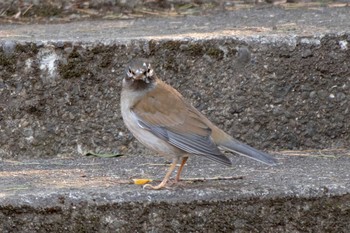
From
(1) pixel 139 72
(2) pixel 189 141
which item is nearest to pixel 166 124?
(2) pixel 189 141

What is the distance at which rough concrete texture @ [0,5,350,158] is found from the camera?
5.46m

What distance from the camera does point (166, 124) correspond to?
4.84m

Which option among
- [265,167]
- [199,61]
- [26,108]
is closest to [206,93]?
[199,61]

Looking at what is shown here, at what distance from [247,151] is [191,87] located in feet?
3.03

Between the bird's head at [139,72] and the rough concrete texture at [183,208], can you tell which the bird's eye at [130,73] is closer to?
the bird's head at [139,72]

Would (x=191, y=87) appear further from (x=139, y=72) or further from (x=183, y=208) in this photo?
(x=183, y=208)

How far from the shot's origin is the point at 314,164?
202 inches

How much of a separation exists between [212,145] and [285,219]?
528 millimetres

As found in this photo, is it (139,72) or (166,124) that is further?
(139,72)

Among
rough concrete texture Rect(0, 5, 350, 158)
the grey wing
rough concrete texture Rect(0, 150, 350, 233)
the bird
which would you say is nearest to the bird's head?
the bird

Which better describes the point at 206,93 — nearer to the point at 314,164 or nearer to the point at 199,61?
the point at 199,61

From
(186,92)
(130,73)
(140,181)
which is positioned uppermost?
(130,73)

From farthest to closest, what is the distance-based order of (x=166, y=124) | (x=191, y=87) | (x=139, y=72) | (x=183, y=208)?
(x=191, y=87) → (x=139, y=72) → (x=166, y=124) → (x=183, y=208)

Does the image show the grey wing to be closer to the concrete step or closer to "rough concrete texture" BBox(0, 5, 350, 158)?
the concrete step
